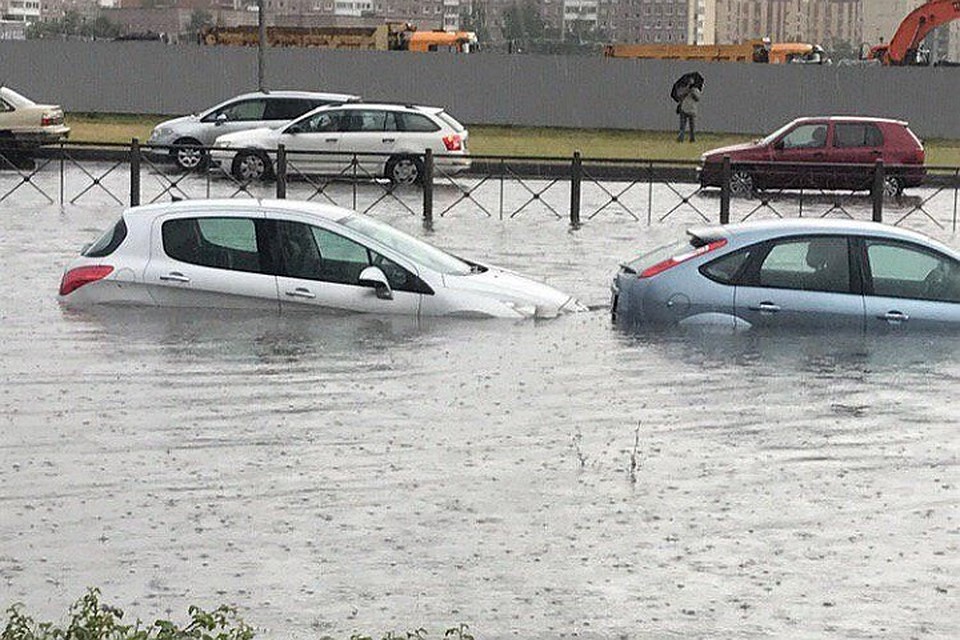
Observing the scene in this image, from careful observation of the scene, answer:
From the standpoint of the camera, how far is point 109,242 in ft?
53.0

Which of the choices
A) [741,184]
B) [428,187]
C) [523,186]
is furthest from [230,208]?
[741,184]

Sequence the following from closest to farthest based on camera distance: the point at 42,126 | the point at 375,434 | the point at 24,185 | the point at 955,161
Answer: the point at 375,434 → the point at 24,185 → the point at 42,126 → the point at 955,161

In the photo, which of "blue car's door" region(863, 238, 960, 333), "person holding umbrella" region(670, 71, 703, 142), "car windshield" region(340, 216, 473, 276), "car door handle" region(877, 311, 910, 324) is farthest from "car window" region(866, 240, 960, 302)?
"person holding umbrella" region(670, 71, 703, 142)

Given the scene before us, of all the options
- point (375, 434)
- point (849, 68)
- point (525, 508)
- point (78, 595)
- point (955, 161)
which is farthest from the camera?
point (849, 68)

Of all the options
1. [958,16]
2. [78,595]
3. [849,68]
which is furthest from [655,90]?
[78,595]

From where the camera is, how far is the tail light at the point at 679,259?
50.9ft

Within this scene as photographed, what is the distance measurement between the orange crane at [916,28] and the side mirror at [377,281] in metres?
37.1

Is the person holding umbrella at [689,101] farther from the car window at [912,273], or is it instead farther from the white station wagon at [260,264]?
the white station wagon at [260,264]

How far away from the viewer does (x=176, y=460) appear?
11.4m

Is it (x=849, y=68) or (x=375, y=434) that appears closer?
(x=375, y=434)

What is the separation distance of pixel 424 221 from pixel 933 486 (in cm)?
1522

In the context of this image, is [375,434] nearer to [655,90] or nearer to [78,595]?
[78,595]

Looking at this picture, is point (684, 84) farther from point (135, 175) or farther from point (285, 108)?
point (135, 175)

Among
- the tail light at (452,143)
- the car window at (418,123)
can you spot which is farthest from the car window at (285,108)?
the tail light at (452,143)
